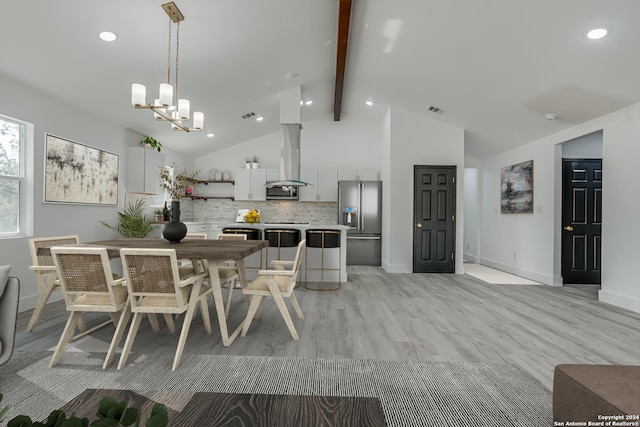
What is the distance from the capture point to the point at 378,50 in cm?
472

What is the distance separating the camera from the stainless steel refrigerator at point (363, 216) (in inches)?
284

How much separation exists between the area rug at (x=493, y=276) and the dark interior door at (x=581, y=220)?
0.65 m

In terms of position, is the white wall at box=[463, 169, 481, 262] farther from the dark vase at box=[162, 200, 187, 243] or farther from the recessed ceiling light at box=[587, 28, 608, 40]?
the dark vase at box=[162, 200, 187, 243]

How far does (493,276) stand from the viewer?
241 inches

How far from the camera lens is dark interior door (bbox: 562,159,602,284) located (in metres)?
5.40

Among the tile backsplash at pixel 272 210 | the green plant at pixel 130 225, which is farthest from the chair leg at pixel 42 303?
the tile backsplash at pixel 272 210

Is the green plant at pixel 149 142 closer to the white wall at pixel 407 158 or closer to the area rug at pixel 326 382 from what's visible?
the area rug at pixel 326 382

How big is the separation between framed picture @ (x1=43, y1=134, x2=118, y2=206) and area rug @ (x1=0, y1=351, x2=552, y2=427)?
2282mm

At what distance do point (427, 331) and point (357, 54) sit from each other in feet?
13.3

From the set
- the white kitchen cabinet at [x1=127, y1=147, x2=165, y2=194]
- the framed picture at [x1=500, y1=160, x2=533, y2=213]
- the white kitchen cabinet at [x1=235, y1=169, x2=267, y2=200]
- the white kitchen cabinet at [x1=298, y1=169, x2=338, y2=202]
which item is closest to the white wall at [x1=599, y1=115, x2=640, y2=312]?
the framed picture at [x1=500, y1=160, x2=533, y2=213]

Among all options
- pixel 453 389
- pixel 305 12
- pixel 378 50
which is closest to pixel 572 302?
pixel 453 389

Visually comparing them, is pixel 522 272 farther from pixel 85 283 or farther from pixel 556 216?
pixel 85 283

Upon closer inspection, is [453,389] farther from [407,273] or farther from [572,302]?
[407,273]

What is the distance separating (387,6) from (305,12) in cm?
93
